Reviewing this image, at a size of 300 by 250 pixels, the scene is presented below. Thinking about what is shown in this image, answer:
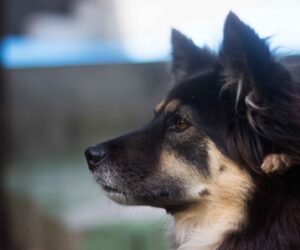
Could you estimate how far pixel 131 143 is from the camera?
6.19 ft

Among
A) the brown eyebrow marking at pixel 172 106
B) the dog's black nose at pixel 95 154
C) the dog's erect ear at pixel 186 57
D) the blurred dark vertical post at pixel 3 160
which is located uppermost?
the dog's erect ear at pixel 186 57

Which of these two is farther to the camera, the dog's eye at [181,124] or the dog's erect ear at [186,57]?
the dog's erect ear at [186,57]

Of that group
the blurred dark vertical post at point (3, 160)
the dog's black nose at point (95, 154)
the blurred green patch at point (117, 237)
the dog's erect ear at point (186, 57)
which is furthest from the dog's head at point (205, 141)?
the blurred dark vertical post at point (3, 160)

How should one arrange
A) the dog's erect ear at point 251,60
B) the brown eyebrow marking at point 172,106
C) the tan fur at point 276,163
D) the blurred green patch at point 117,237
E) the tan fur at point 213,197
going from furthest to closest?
the blurred green patch at point 117,237 < the brown eyebrow marking at point 172,106 < the tan fur at point 213,197 < the tan fur at point 276,163 < the dog's erect ear at point 251,60

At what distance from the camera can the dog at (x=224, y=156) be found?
1.60 metres

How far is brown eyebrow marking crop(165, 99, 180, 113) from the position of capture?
6.18 ft

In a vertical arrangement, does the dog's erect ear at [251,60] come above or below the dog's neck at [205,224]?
above

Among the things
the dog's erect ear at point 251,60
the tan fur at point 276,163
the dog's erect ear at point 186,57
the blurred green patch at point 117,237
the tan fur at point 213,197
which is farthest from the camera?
the blurred green patch at point 117,237

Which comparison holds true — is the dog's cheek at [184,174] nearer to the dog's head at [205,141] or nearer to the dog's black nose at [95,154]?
the dog's head at [205,141]

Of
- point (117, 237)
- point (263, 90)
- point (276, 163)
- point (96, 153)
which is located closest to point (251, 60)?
point (263, 90)

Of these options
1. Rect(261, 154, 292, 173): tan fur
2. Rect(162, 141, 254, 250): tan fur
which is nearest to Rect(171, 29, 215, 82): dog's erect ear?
Rect(162, 141, 254, 250): tan fur

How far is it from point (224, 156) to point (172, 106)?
237 mm

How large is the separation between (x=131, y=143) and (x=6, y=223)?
2219 mm

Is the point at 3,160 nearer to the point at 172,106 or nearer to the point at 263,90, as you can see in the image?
the point at 172,106
